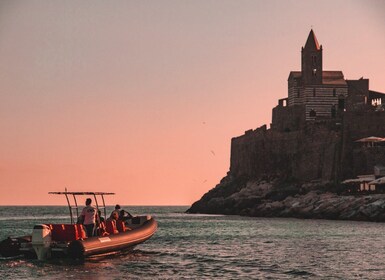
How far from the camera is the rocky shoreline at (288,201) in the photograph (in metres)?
75.7

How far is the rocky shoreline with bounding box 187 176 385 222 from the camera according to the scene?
75.7 m

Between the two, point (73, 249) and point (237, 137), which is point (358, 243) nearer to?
point (73, 249)

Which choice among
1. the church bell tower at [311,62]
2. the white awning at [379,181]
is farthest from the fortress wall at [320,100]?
the white awning at [379,181]

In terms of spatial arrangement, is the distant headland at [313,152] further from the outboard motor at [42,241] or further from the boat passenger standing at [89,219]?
the outboard motor at [42,241]

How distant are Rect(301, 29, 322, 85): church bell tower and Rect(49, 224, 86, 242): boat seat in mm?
70890

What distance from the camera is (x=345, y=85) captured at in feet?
335

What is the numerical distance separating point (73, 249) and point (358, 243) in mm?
21273

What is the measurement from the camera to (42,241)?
3241 cm

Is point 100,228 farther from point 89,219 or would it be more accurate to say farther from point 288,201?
point 288,201

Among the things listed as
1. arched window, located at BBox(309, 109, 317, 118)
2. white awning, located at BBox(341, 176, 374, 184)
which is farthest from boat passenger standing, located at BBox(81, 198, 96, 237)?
arched window, located at BBox(309, 109, 317, 118)

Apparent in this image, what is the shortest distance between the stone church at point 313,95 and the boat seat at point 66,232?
68.2 metres

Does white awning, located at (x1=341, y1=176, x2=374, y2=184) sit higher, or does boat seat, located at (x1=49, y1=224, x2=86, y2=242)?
white awning, located at (x1=341, y1=176, x2=374, y2=184)

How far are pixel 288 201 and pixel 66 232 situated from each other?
200 feet

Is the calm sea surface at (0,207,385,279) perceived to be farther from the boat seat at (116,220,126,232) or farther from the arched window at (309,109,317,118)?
the arched window at (309,109,317,118)
